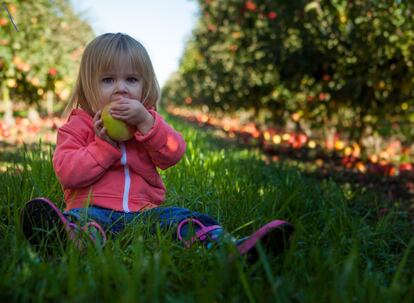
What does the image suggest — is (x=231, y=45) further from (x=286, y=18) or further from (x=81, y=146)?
(x=81, y=146)

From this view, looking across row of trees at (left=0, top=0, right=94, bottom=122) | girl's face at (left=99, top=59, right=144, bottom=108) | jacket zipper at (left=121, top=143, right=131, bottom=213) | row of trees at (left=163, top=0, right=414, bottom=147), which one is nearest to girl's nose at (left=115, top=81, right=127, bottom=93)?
girl's face at (left=99, top=59, right=144, bottom=108)

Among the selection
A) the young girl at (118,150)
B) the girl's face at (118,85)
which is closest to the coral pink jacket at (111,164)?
the young girl at (118,150)

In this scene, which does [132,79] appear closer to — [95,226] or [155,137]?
[155,137]

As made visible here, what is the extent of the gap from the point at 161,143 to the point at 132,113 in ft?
0.56

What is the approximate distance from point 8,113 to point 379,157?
5.91 m

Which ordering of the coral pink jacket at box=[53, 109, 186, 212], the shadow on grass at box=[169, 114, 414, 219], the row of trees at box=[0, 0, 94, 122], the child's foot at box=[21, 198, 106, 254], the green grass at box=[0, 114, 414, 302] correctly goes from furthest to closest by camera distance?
1. the row of trees at box=[0, 0, 94, 122]
2. the shadow on grass at box=[169, 114, 414, 219]
3. the coral pink jacket at box=[53, 109, 186, 212]
4. the child's foot at box=[21, 198, 106, 254]
5. the green grass at box=[0, 114, 414, 302]

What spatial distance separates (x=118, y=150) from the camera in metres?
2.07

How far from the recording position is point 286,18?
6.31 m

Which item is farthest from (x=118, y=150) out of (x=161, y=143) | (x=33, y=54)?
(x=33, y=54)

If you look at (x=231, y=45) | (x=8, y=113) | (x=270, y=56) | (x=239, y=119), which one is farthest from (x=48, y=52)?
(x=239, y=119)

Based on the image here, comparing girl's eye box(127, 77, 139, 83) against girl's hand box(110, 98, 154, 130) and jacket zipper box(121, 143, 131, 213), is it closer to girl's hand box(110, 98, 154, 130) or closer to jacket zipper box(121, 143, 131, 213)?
girl's hand box(110, 98, 154, 130)

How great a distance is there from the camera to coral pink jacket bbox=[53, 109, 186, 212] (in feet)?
6.57

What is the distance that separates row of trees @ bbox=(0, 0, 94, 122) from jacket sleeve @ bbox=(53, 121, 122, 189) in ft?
19.0

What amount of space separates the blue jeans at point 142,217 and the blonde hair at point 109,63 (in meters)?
0.47
